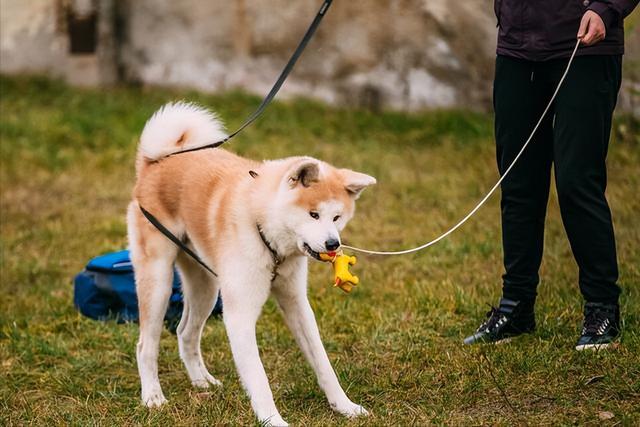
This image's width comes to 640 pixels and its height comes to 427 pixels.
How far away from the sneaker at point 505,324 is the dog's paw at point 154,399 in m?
1.32

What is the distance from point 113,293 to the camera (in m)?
4.87

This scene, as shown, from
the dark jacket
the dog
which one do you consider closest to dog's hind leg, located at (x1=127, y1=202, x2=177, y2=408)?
the dog

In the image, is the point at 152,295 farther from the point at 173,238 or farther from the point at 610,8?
the point at 610,8

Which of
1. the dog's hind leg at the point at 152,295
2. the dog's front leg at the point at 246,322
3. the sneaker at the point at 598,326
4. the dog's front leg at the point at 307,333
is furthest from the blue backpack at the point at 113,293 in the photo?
the sneaker at the point at 598,326

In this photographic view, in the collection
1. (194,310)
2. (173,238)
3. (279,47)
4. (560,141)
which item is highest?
(560,141)

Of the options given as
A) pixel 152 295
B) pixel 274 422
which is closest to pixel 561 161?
pixel 274 422

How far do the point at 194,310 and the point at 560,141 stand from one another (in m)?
1.68

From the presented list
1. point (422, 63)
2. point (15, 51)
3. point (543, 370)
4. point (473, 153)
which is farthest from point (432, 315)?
point (15, 51)

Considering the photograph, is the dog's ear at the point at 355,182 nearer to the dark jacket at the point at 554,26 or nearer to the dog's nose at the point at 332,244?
the dog's nose at the point at 332,244

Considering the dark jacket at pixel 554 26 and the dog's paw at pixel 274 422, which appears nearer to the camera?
the dog's paw at pixel 274 422

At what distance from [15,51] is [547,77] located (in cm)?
706

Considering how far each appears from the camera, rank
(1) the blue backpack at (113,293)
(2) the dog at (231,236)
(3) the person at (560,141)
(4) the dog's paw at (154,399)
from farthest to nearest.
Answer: (1) the blue backpack at (113,293) → (4) the dog's paw at (154,399) → (3) the person at (560,141) → (2) the dog at (231,236)

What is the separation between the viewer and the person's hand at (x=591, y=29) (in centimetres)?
350

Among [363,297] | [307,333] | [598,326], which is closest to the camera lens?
[307,333]
